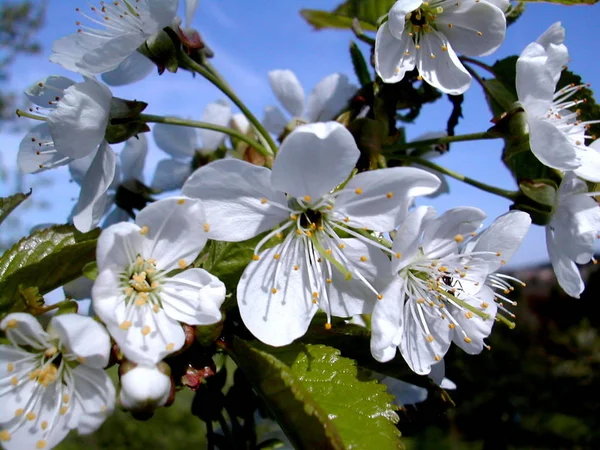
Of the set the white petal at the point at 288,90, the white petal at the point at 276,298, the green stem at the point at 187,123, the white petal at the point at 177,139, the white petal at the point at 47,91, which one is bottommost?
the white petal at the point at 177,139

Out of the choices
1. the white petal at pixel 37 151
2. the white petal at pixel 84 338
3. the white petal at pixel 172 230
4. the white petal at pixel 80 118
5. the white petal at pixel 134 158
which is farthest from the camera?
the white petal at pixel 134 158

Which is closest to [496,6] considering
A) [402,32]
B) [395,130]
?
[402,32]

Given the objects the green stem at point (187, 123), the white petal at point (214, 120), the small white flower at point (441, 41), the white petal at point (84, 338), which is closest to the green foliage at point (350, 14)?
the small white flower at point (441, 41)

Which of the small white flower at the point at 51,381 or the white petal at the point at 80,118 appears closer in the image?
the small white flower at the point at 51,381

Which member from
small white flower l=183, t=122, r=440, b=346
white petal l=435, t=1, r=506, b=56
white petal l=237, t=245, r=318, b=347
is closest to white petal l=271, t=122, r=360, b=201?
small white flower l=183, t=122, r=440, b=346

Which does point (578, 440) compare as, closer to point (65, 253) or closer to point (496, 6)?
point (496, 6)

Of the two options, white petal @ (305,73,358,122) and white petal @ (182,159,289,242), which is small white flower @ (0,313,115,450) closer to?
white petal @ (182,159,289,242)

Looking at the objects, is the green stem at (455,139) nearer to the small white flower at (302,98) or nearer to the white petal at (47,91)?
the small white flower at (302,98)

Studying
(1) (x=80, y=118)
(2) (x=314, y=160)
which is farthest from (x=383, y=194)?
(1) (x=80, y=118)

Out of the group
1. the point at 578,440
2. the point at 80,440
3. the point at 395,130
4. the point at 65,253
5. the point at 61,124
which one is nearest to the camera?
the point at 65,253
